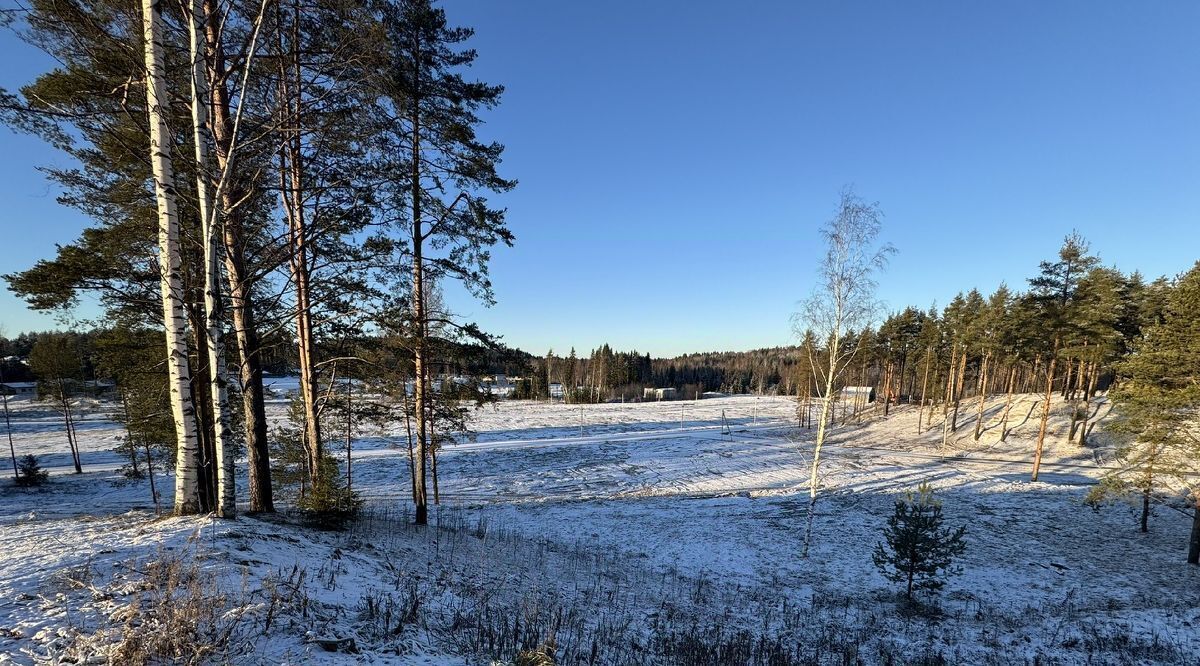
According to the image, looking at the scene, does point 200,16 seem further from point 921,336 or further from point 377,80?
point 921,336

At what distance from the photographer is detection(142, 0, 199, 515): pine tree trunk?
229 inches

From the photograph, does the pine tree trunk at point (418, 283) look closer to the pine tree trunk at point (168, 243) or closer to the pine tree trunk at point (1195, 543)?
the pine tree trunk at point (168, 243)

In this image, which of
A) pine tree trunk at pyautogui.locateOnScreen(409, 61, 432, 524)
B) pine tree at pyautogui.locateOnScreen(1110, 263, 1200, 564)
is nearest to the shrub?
pine tree trunk at pyautogui.locateOnScreen(409, 61, 432, 524)

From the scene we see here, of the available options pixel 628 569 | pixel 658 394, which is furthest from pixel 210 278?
pixel 658 394

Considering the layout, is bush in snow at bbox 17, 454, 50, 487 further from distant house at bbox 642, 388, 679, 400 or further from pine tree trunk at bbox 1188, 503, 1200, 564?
distant house at bbox 642, 388, 679, 400

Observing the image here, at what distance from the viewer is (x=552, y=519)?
61.1ft

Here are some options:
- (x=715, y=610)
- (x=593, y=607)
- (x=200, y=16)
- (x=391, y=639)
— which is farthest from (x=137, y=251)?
(x=715, y=610)

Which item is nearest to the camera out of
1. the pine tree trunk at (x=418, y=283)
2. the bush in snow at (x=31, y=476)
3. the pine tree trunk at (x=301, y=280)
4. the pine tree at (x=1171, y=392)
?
the pine tree trunk at (x=301, y=280)

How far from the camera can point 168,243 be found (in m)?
5.93

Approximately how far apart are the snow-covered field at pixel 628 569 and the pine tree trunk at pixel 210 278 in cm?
81

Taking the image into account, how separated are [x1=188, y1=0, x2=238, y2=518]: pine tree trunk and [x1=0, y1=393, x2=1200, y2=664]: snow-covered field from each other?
2.66 feet

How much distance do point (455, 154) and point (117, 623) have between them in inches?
425

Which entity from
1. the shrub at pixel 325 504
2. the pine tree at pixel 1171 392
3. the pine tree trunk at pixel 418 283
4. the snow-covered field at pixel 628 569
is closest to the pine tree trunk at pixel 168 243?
the snow-covered field at pixel 628 569

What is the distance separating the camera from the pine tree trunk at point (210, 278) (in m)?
5.98
